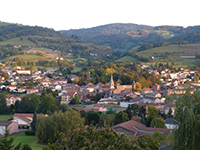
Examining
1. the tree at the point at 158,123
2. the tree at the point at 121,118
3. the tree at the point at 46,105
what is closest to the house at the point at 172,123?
the tree at the point at 158,123

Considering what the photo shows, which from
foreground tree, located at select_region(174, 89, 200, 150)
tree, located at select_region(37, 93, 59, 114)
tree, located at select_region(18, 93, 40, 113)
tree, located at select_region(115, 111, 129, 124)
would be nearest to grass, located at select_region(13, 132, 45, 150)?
tree, located at select_region(115, 111, 129, 124)

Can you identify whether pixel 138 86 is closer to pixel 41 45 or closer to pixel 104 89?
pixel 104 89

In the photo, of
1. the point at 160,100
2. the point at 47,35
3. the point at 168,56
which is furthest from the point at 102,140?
the point at 47,35

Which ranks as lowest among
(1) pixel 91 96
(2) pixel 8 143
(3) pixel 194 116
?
(1) pixel 91 96

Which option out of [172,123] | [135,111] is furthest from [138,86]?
[172,123]

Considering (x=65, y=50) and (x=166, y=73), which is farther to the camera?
(x=65, y=50)

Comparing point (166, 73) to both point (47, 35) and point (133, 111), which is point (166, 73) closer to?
point (133, 111)

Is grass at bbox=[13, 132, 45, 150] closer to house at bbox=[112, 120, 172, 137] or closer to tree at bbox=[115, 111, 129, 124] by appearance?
house at bbox=[112, 120, 172, 137]

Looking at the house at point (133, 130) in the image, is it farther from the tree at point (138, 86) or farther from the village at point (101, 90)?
the tree at point (138, 86)
